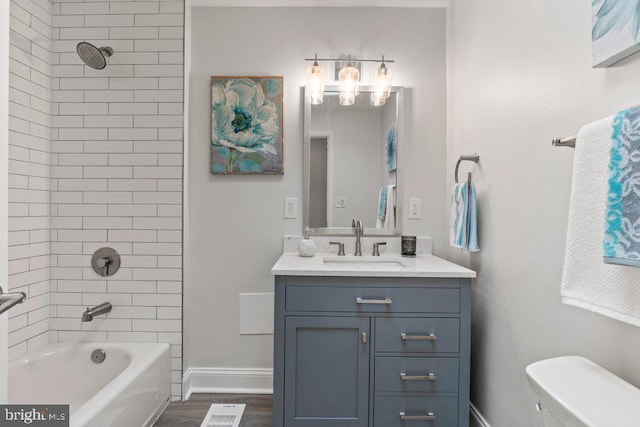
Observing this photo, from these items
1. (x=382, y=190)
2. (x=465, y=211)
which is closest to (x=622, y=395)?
(x=465, y=211)

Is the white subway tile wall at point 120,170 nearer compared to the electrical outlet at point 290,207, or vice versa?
the white subway tile wall at point 120,170

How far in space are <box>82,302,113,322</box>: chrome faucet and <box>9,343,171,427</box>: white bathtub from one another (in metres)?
0.21

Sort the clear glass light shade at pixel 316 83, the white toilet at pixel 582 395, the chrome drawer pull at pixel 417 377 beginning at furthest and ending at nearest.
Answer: the clear glass light shade at pixel 316 83 → the chrome drawer pull at pixel 417 377 → the white toilet at pixel 582 395

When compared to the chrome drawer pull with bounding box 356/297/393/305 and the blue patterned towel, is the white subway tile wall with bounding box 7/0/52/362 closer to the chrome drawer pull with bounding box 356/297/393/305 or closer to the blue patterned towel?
the chrome drawer pull with bounding box 356/297/393/305

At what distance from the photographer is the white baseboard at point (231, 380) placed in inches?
81.7

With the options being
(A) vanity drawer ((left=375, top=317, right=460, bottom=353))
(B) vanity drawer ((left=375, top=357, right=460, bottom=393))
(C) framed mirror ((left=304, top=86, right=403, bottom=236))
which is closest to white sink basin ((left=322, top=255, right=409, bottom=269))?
(C) framed mirror ((left=304, top=86, right=403, bottom=236))

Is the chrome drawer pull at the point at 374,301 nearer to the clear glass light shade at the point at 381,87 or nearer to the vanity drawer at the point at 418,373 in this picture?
the vanity drawer at the point at 418,373

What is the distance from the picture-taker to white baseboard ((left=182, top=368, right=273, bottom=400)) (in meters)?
2.08

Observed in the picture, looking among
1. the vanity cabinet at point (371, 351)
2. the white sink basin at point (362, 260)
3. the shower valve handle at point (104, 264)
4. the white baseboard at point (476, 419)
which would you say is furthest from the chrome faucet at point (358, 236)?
the shower valve handle at point (104, 264)

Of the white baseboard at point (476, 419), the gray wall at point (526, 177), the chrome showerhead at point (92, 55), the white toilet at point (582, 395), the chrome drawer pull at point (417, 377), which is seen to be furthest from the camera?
the chrome showerhead at point (92, 55)

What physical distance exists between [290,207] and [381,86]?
962 millimetres

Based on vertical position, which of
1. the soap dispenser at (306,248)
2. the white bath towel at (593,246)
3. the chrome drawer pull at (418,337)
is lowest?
the chrome drawer pull at (418,337)

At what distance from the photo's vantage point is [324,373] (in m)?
1.51

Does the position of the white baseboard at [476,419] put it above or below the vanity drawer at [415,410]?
below
